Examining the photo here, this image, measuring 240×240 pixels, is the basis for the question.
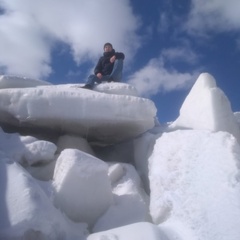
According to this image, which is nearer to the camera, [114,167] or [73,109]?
[114,167]

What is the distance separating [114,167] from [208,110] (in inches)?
59.8

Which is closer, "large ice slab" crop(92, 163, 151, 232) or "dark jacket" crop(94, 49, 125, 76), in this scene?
"large ice slab" crop(92, 163, 151, 232)

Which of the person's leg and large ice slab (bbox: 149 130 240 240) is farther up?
the person's leg

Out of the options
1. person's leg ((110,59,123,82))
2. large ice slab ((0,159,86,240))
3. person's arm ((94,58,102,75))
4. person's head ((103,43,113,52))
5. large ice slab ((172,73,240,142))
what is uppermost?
person's head ((103,43,113,52))

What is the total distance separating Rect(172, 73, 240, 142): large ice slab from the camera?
463 cm

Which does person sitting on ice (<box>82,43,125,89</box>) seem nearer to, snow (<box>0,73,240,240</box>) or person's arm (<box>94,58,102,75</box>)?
person's arm (<box>94,58,102,75</box>)

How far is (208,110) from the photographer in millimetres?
4734

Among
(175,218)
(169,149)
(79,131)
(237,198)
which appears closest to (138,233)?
(175,218)

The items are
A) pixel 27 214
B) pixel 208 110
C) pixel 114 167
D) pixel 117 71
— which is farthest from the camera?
pixel 117 71

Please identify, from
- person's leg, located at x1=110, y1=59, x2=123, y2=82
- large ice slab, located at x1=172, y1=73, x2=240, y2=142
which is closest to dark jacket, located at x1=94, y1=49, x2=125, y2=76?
person's leg, located at x1=110, y1=59, x2=123, y2=82

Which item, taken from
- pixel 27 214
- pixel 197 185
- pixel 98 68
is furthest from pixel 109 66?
pixel 27 214

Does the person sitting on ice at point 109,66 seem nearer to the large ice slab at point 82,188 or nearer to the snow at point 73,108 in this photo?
the snow at point 73,108

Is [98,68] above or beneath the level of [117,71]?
above

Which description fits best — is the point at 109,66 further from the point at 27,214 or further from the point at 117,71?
the point at 27,214
